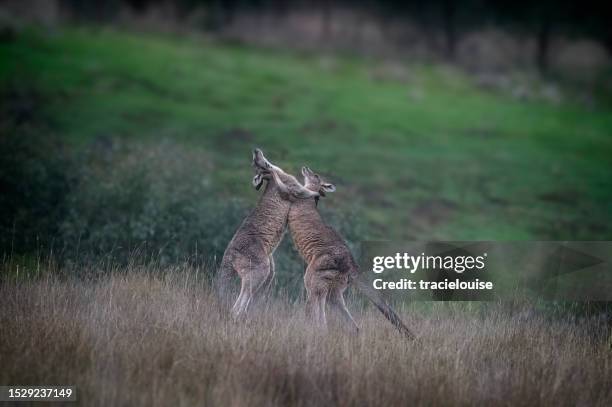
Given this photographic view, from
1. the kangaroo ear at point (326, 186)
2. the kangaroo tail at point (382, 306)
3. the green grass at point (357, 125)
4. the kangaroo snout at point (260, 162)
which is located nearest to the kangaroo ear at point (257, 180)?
the kangaroo snout at point (260, 162)

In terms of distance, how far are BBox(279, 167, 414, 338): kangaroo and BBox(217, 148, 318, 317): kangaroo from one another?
21cm

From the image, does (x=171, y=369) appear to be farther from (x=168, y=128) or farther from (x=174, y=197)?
(x=168, y=128)

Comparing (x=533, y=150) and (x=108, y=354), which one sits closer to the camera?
(x=108, y=354)

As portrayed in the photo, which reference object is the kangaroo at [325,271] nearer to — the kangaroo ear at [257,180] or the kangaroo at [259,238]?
the kangaroo at [259,238]

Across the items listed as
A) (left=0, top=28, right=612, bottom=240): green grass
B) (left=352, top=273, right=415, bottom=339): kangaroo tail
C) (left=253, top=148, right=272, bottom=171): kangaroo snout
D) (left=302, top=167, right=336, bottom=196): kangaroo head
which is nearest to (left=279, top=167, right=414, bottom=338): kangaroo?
(left=352, top=273, right=415, bottom=339): kangaroo tail

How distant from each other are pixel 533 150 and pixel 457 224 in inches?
286

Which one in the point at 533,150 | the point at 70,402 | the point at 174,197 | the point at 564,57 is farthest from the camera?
the point at 564,57

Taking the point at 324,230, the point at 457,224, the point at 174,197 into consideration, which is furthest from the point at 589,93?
the point at 324,230

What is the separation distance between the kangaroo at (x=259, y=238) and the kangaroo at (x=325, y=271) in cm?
21

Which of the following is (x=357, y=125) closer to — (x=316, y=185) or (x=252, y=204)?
(x=252, y=204)

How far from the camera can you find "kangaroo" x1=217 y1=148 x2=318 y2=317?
9703 millimetres

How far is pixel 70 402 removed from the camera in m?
7.75

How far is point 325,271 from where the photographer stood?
31.4 feet

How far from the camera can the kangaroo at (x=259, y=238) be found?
31.8 ft
